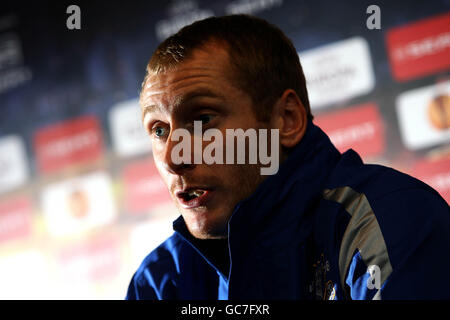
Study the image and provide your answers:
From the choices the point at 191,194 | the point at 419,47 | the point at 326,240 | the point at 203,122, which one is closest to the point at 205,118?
the point at 203,122

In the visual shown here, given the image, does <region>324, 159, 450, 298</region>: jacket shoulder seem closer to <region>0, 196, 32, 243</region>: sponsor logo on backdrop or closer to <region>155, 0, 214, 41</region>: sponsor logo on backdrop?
<region>155, 0, 214, 41</region>: sponsor logo on backdrop

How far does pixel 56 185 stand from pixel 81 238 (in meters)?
0.26

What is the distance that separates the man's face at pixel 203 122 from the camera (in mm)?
739

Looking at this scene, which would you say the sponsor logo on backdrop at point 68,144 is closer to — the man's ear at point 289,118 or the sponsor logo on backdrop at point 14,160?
the sponsor logo on backdrop at point 14,160

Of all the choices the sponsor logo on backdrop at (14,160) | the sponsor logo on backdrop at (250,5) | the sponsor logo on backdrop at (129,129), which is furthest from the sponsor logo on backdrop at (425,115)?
the sponsor logo on backdrop at (14,160)

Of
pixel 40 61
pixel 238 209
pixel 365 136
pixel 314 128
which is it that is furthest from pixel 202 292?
pixel 40 61

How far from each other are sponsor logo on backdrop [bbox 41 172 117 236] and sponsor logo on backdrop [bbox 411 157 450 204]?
46.1 inches

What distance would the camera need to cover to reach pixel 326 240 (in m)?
0.66

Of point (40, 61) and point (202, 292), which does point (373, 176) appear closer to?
point (202, 292)

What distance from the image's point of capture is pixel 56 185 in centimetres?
229

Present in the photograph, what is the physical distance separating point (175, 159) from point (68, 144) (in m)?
1.67

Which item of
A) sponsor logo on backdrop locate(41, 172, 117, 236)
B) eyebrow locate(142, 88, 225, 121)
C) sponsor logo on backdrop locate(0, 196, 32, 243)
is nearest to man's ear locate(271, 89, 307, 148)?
eyebrow locate(142, 88, 225, 121)

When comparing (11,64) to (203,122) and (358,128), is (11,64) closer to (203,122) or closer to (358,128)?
(358,128)

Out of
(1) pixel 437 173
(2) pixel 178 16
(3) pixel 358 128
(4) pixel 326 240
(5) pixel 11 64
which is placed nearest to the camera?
(4) pixel 326 240
